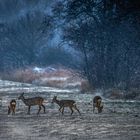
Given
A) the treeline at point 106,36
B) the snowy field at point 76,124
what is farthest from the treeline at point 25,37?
the snowy field at point 76,124

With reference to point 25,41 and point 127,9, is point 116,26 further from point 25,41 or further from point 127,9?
point 25,41

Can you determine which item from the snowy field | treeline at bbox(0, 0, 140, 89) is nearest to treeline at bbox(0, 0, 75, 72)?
treeline at bbox(0, 0, 140, 89)

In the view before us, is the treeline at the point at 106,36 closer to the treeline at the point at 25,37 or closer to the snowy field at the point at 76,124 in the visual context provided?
the snowy field at the point at 76,124

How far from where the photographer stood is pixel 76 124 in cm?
1886

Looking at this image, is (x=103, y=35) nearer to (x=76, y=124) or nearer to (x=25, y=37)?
(x=76, y=124)

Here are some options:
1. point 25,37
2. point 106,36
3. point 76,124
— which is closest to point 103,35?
point 106,36

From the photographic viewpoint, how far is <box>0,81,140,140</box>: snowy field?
16.2 m

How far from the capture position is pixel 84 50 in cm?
3872

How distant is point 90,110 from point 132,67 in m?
12.1

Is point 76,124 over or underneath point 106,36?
underneath

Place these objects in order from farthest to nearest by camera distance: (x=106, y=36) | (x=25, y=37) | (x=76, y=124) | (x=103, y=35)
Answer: (x=25, y=37) → (x=103, y=35) → (x=106, y=36) → (x=76, y=124)

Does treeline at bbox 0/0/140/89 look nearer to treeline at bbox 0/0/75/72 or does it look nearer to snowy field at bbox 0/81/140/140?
snowy field at bbox 0/81/140/140

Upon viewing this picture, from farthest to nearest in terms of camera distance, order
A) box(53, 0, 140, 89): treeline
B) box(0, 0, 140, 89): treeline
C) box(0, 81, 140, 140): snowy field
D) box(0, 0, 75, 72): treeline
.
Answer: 1. box(0, 0, 75, 72): treeline
2. box(0, 0, 140, 89): treeline
3. box(53, 0, 140, 89): treeline
4. box(0, 81, 140, 140): snowy field

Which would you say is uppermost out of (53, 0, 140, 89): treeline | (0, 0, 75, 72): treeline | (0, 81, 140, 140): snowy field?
(0, 0, 75, 72): treeline
